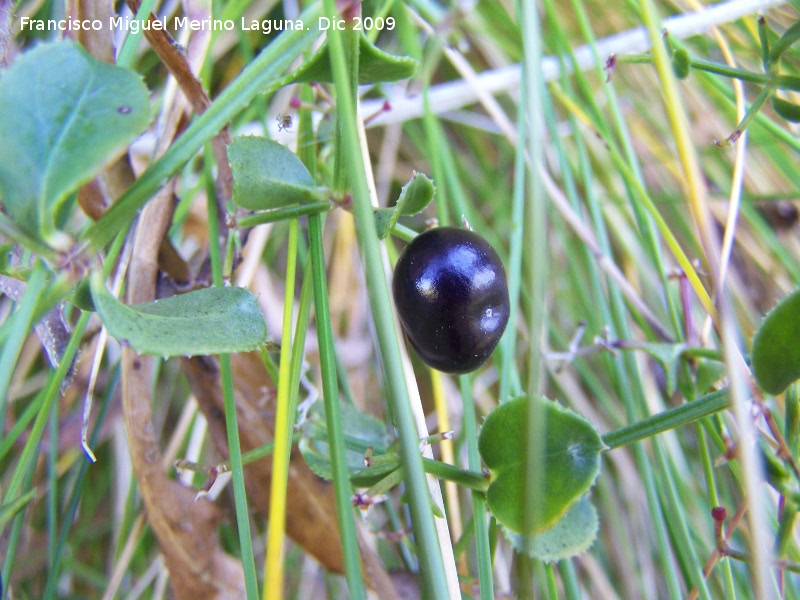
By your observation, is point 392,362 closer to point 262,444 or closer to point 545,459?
point 545,459

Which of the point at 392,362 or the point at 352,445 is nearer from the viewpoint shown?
the point at 392,362

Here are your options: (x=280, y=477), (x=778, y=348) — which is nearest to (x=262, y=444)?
(x=280, y=477)

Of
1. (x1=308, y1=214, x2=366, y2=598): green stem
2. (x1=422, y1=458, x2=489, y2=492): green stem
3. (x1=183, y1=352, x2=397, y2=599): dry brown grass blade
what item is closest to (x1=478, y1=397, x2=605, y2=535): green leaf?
(x1=422, y1=458, x2=489, y2=492): green stem

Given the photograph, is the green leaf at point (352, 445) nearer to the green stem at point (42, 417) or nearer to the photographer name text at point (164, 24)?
the green stem at point (42, 417)

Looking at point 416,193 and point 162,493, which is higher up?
point 416,193

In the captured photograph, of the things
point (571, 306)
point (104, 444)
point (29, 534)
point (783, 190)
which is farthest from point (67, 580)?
point (783, 190)
